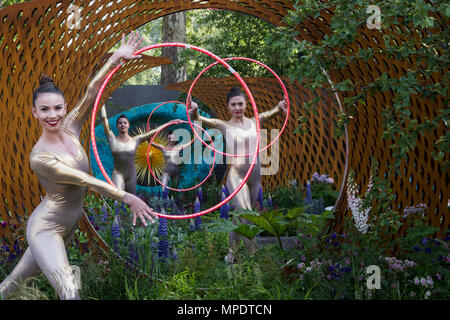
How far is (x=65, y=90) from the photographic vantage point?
5457 millimetres

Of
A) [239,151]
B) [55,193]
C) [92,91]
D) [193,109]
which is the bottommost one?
[55,193]

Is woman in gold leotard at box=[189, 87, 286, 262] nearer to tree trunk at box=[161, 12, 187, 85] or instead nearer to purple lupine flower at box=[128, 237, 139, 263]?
purple lupine flower at box=[128, 237, 139, 263]

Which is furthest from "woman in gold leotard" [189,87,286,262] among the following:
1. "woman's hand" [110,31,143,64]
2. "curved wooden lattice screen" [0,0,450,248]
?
"woman's hand" [110,31,143,64]

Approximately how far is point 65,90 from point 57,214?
1.82m

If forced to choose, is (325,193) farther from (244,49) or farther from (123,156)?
(244,49)

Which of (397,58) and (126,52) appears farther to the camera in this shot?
(126,52)

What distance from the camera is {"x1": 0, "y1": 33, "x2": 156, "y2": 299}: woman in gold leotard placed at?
3879mm

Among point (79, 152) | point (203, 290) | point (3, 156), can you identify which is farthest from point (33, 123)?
point (203, 290)

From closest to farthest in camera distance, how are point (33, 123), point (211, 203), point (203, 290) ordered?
point (203, 290) → point (33, 123) → point (211, 203)

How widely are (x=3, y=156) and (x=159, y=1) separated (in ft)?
8.04

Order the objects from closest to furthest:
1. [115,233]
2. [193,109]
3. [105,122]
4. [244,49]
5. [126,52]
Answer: [126,52], [115,233], [193,109], [105,122], [244,49]

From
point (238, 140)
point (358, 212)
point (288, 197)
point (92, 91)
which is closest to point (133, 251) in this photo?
point (92, 91)

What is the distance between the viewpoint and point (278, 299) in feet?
13.4
